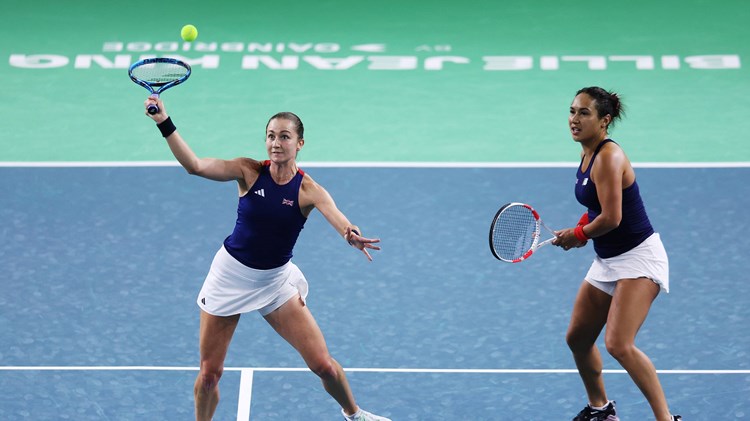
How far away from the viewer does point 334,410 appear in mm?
8508

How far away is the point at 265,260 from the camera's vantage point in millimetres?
7688

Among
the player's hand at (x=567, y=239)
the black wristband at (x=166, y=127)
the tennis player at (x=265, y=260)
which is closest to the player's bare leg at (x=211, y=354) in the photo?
the tennis player at (x=265, y=260)

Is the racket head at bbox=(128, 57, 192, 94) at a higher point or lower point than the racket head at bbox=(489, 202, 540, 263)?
higher

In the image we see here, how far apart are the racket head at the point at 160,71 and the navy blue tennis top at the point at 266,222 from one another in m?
0.85

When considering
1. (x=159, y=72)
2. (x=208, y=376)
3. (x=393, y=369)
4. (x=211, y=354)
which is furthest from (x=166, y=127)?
(x=393, y=369)

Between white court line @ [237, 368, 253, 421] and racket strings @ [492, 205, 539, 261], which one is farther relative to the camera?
white court line @ [237, 368, 253, 421]

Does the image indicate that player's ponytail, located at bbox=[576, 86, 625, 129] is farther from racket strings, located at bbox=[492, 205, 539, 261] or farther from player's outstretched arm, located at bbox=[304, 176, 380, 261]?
player's outstretched arm, located at bbox=[304, 176, 380, 261]

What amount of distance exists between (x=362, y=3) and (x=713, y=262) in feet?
24.2

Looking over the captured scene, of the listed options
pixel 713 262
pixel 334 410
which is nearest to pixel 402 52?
pixel 713 262

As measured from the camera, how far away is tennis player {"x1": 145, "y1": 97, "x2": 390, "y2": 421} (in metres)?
→ 7.62

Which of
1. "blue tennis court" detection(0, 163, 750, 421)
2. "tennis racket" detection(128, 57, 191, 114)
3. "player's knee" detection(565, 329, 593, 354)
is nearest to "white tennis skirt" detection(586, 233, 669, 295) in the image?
"player's knee" detection(565, 329, 593, 354)

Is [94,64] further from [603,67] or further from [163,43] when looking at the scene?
[603,67]

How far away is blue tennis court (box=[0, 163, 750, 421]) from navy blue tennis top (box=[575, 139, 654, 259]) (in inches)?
51.5

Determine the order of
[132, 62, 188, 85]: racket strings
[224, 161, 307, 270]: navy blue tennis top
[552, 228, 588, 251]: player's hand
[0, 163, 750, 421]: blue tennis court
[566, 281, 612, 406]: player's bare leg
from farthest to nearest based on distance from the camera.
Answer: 1. [0, 163, 750, 421]: blue tennis court
2. [132, 62, 188, 85]: racket strings
3. [566, 281, 612, 406]: player's bare leg
4. [552, 228, 588, 251]: player's hand
5. [224, 161, 307, 270]: navy blue tennis top
